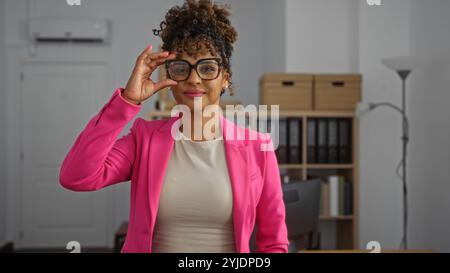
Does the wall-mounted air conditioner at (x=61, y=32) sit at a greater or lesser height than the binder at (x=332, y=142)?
greater

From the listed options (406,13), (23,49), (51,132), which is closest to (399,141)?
(406,13)

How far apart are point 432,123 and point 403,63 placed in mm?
391

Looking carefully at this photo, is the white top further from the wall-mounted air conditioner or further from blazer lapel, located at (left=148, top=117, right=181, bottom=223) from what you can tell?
the wall-mounted air conditioner

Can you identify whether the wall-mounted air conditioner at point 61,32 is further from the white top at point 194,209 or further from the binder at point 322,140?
the white top at point 194,209

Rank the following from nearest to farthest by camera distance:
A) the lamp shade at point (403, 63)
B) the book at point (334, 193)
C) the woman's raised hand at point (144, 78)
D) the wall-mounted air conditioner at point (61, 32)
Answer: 1. the woman's raised hand at point (144, 78)
2. the lamp shade at point (403, 63)
3. the book at point (334, 193)
4. the wall-mounted air conditioner at point (61, 32)

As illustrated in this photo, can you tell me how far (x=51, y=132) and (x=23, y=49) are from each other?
39.2 inches

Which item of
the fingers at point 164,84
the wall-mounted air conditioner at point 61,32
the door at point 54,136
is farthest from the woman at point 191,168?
the wall-mounted air conditioner at point 61,32

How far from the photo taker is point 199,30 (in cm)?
55

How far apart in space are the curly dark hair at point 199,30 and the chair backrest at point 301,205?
0.63 metres

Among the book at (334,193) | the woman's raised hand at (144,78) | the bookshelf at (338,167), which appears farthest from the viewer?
the book at (334,193)

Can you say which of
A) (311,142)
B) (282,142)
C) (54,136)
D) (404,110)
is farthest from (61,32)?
(404,110)

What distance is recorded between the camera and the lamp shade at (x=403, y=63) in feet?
4.13

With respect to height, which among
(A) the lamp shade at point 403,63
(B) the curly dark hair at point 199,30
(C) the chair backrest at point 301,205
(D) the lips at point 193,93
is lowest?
(C) the chair backrest at point 301,205

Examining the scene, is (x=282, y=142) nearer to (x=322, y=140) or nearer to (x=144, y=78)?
(x=322, y=140)
